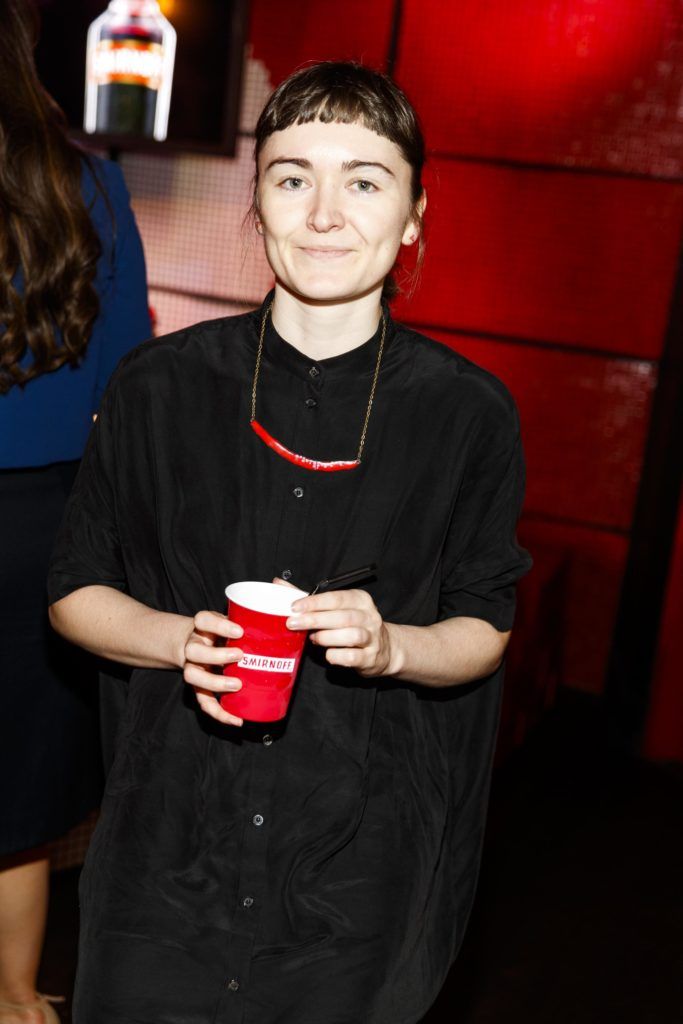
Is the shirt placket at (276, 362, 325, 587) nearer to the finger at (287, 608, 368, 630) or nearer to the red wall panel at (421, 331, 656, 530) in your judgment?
the finger at (287, 608, 368, 630)

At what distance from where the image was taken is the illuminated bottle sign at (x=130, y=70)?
4.08m

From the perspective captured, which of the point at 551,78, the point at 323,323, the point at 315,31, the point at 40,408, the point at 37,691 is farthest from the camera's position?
the point at 315,31

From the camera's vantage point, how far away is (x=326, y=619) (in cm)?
113

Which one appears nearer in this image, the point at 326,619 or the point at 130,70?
the point at 326,619

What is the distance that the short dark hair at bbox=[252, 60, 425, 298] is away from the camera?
1302 millimetres

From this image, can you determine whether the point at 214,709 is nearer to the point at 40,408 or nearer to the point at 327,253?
the point at 327,253

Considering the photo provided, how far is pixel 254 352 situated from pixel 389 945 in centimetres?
77

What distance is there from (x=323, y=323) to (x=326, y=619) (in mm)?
434

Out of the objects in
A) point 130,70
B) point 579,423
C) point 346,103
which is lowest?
point 579,423

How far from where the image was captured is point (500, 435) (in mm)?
1379

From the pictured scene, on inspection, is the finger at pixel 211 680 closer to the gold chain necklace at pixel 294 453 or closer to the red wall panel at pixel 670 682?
the gold chain necklace at pixel 294 453

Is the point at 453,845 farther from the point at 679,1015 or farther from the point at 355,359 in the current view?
the point at 679,1015

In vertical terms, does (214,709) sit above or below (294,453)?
below

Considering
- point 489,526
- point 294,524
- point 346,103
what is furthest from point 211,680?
point 346,103
